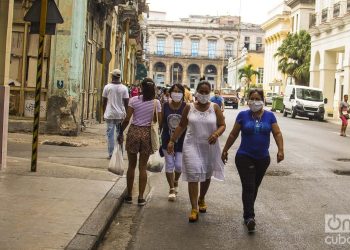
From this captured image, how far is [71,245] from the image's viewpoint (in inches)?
233

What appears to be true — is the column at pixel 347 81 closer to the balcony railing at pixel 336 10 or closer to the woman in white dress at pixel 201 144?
the balcony railing at pixel 336 10

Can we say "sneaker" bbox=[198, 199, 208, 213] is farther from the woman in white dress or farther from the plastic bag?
the plastic bag

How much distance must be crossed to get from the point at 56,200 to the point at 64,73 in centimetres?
942

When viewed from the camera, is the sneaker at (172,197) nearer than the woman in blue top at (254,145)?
No

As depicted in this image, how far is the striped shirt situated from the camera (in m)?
8.74

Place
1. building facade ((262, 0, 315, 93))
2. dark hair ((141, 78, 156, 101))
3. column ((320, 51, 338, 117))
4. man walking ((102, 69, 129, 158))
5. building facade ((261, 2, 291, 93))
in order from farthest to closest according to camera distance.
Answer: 1. building facade ((261, 2, 291, 93))
2. building facade ((262, 0, 315, 93))
3. column ((320, 51, 338, 117))
4. man walking ((102, 69, 129, 158))
5. dark hair ((141, 78, 156, 101))

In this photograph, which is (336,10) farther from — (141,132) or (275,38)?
(141,132)

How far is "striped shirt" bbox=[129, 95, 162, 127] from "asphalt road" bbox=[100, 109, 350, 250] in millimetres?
1179

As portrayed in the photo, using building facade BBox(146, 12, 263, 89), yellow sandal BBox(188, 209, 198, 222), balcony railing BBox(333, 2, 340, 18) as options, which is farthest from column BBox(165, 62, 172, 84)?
yellow sandal BBox(188, 209, 198, 222)

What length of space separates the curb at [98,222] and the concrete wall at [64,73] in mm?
7863

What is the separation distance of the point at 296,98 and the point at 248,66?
48.6 m

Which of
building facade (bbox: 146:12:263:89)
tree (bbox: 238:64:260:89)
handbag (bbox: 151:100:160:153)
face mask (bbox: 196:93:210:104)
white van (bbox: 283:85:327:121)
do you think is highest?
building facade (bbox: 146:12:263:89)

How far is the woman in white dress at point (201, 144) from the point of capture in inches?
307

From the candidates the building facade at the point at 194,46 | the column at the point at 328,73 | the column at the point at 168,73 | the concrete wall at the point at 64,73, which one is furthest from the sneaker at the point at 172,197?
the building facade at the point at 194,46
